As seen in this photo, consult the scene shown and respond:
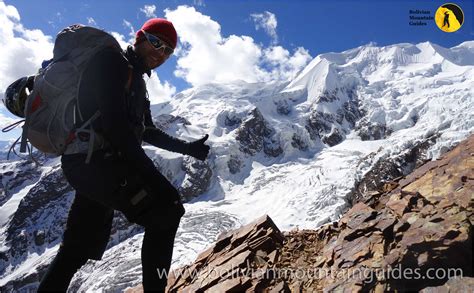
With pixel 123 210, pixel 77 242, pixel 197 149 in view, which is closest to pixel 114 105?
pixel 123 210

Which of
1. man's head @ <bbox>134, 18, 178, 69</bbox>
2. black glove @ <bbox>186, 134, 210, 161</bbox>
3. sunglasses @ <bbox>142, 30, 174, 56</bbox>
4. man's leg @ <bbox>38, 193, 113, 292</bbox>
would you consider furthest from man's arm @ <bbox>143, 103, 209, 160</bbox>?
man's leg @ <bbox>38, 193, 113, 292</bbox>

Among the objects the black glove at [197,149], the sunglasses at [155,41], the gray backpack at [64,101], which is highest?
the sunglasses at [155,41]

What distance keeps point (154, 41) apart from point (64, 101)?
3.33 ft

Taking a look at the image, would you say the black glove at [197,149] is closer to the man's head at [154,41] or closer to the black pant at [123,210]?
the man's head at [154,41]

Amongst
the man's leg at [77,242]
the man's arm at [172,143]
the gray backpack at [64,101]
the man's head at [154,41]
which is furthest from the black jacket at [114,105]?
the man's arm at [172,143]

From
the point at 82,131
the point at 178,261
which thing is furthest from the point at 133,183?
the point at 178,261

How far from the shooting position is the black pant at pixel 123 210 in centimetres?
323

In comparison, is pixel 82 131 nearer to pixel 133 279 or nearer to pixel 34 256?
pixel 133 279

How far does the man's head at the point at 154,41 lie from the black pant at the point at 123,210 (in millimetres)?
1106

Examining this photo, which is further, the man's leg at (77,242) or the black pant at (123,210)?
the man's leg at (77,242)

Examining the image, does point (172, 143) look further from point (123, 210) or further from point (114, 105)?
point (114, 105)

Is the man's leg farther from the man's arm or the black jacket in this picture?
the man's arm

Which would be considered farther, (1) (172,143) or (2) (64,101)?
(1) (172,143)

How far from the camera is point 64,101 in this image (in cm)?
334
